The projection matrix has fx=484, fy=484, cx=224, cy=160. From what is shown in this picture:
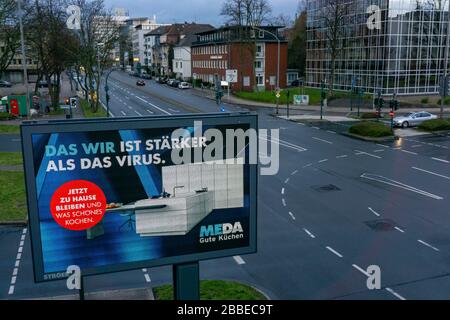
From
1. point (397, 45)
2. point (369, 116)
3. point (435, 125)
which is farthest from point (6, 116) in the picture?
point (397, 45)

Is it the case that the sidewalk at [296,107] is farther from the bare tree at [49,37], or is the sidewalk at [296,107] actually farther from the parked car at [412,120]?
the bare tree at [49,37]

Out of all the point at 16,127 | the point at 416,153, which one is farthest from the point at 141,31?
the point at 416,153

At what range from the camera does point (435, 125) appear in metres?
38.1

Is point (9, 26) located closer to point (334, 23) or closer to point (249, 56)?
point (249, 56)

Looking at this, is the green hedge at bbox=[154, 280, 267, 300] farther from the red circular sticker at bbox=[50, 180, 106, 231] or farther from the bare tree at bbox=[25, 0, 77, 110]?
the bare tree at bbox=[25, 0, 77, 110]

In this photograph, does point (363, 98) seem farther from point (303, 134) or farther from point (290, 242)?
point (290, 242)

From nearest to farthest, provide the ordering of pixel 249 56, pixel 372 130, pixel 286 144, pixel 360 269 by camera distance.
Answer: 1. pixel 360 269
2. pixel 286 144
3. pixel 372 130
4. pixel 249 56

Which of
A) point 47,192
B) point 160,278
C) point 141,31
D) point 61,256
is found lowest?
point 160,278

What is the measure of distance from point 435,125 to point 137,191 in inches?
1379

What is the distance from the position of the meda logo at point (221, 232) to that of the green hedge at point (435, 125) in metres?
33.4

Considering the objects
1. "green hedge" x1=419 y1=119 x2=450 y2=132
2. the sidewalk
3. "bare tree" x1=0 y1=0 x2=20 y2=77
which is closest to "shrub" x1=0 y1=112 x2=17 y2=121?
"bare tree" x1=0 y1=0 x2=20 y2=77
